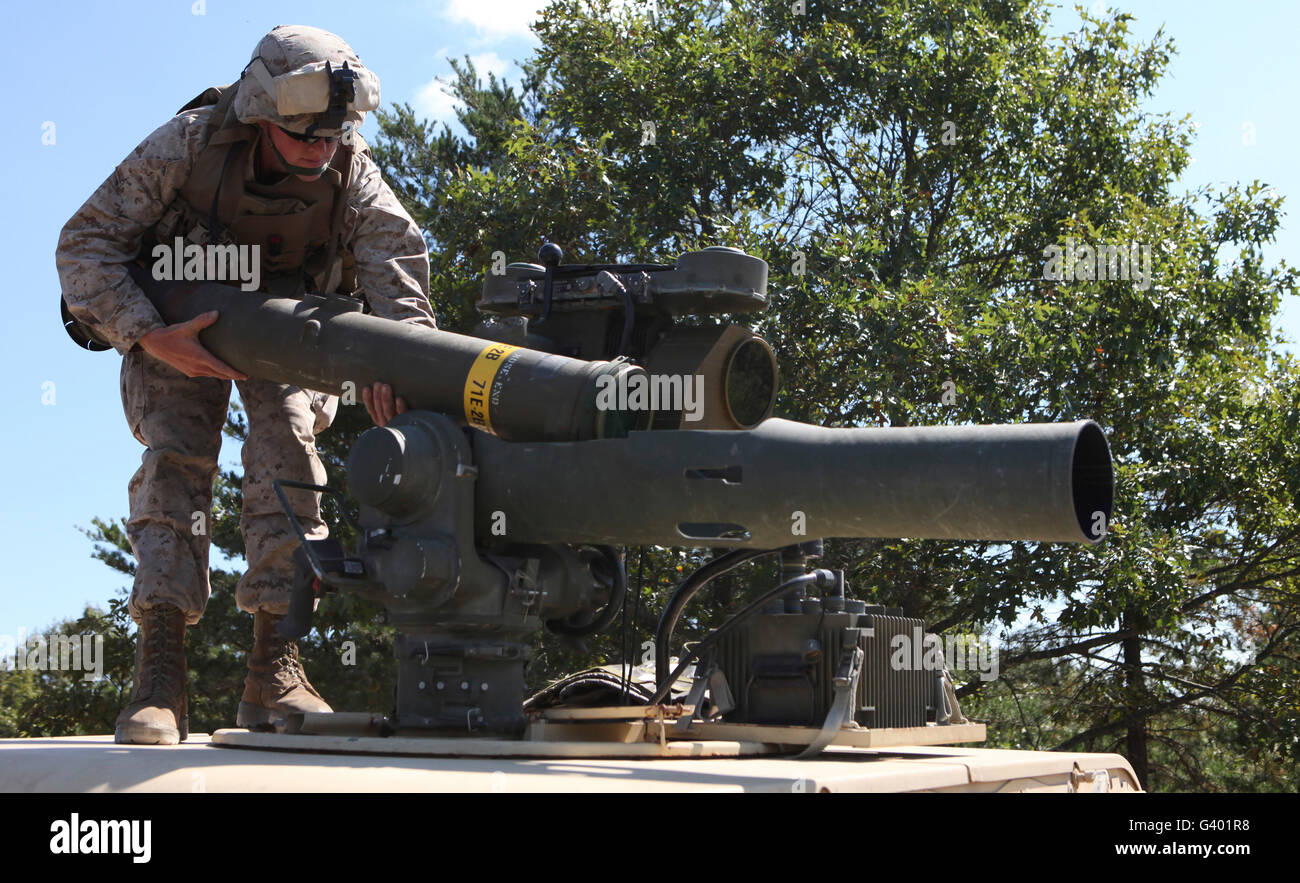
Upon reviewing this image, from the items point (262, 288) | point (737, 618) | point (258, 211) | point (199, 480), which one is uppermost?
point (258, 211)

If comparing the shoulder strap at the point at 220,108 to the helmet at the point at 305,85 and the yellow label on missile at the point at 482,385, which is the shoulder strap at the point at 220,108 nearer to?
the helmet at the point at 305,85

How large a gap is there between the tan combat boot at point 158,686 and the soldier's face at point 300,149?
164 centimetres

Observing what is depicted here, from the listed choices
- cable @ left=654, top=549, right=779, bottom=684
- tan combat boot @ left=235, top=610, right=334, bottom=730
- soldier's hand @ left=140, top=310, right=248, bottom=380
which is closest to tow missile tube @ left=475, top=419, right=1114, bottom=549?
cable @ left=654, top=549, right=779, bottom=684

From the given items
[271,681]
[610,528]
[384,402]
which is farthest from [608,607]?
[271,681]

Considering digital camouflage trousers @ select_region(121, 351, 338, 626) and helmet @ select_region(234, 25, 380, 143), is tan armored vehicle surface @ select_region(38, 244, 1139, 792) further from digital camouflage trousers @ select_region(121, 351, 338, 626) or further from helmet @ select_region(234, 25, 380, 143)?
helmet @ select_region(234, 25, 380, 143)

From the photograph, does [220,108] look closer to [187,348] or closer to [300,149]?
[300,149]

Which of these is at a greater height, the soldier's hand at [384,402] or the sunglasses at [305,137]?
the sunglasses at [305,137]

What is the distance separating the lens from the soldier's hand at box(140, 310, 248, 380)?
500 centimetres

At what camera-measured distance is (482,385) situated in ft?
14.3

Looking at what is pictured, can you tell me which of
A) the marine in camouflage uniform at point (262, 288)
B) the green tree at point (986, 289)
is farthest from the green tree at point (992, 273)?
the marine in camouflage uniform at point (262, 288)

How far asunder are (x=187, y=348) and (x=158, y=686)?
1154 millimetres

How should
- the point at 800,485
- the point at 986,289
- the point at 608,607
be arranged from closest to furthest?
the point at 800,485
the point at 608,607
the point at 986,289

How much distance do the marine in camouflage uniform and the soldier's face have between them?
0.14 feet

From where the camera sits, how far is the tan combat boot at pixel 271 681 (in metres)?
5.33
